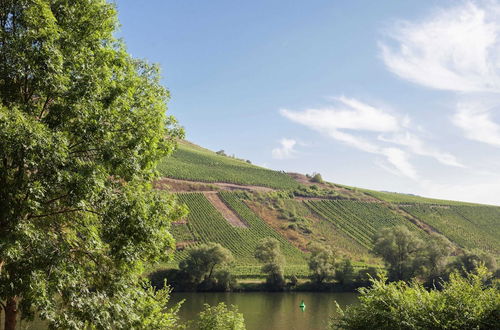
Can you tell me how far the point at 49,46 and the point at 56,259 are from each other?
6257 millimetres

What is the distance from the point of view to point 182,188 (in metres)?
142

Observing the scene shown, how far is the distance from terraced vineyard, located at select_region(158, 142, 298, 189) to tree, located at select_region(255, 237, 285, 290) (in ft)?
231

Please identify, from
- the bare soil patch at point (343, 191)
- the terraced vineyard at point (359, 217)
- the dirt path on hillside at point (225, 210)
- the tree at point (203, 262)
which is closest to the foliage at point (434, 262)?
the terraced vineyard at point (359, 217)

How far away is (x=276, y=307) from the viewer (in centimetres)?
6316

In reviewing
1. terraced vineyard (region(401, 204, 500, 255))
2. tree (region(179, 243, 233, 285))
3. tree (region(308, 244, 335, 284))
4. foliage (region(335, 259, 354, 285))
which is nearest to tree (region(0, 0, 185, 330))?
tree (region(179, 243, 233, 285))

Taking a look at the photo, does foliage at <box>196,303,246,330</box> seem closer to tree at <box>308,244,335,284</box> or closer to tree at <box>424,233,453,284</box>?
tree at <box>308,244,335,284</box>

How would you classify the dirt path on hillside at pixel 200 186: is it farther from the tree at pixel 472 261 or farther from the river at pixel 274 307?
the tree at pixel 472 261

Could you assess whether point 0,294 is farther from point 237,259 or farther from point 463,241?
point 463,241

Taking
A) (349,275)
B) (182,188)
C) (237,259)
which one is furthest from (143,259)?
(182,188)

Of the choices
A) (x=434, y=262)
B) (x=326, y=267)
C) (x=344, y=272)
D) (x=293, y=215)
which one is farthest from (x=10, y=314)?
(x=293, y=215)

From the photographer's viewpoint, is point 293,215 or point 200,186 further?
point 200,186

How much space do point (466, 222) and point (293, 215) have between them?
68232mm

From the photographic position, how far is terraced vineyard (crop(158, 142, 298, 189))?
157 meters

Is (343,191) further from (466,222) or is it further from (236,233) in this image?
(236,233)
